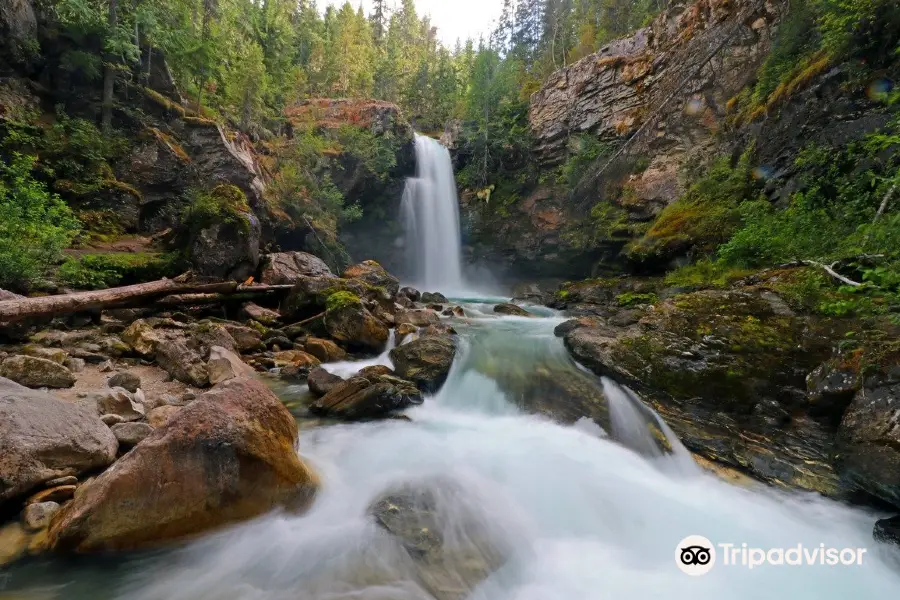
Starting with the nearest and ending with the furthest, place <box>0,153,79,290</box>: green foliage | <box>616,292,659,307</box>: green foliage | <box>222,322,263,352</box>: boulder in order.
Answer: <box>0,153,79,290</box>: green foliage, <box>222,322,263,352</box>: boulder, <box>616,292,659,307</box>: green foliage

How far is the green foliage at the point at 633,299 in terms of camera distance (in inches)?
408

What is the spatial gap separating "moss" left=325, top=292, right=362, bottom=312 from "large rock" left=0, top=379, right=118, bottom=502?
18.1 feet

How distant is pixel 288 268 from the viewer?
1268cm

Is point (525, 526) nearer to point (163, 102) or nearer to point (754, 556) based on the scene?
point (754, 556)

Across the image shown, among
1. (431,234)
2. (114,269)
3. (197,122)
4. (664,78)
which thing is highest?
(664,78)

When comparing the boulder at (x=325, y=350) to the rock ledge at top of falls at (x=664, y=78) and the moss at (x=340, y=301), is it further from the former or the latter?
the rock ledge at top of falls at (x=664, y=78)

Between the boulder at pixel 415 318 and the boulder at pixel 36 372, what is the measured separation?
659 cm

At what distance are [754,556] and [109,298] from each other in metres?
10.2

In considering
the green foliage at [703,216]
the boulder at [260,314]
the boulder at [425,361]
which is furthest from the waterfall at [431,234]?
the boulder at [425,361]

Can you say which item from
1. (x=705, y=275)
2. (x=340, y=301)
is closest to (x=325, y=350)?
(x=340, y=301)

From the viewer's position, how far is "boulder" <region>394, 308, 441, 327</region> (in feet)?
34.8

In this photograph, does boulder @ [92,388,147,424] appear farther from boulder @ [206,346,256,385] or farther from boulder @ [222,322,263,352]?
boulder @ [222,322,263,352]

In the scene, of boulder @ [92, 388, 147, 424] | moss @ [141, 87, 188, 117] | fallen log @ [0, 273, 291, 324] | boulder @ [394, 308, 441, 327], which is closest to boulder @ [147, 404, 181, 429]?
boulder @ [92, 388, 147, 424]

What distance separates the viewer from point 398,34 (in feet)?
164
